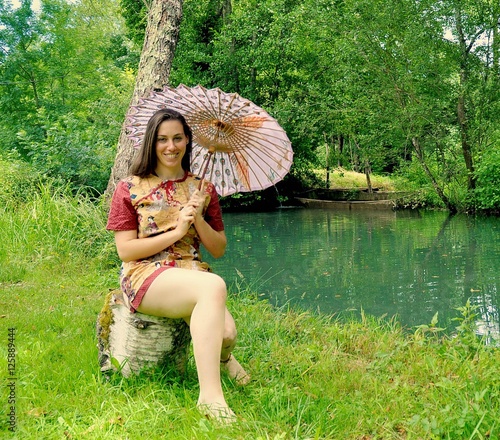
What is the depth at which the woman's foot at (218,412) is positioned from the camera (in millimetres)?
2197

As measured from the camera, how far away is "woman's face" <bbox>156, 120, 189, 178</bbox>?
2713mm

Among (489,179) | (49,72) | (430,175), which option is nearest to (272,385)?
(489,179)

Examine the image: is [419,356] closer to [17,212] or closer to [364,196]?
[17,212]

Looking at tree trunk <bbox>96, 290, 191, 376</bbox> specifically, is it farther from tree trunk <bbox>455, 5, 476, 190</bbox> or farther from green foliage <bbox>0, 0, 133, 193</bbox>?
green foliage <bbox>0, 0, 133, 193</bbox>

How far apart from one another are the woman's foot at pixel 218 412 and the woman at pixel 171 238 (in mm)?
45

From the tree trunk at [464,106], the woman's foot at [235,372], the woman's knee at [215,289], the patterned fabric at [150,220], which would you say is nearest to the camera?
the woman's knee at [215,289]

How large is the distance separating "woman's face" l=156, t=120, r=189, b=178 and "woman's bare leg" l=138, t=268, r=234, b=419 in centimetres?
58

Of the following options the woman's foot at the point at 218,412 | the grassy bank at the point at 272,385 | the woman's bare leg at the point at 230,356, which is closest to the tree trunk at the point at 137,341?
the grassy bank at the point at 272,385

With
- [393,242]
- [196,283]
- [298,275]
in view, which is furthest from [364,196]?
[196,283]

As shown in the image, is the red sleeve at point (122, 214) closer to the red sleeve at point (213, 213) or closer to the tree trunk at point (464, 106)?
the red sleeve at point (213, 213)

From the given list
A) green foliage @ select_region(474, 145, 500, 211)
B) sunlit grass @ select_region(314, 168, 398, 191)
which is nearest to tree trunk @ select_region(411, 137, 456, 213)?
green foliage @ select_region(474, 145, 500, 211)

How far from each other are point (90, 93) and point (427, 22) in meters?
17.3

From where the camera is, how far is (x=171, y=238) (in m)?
2.57

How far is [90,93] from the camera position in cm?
2680
